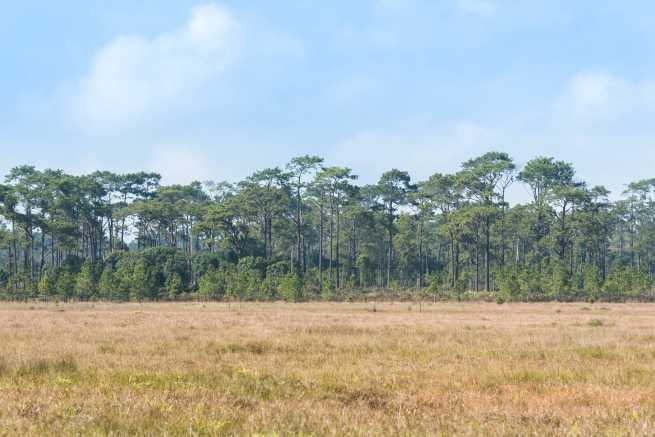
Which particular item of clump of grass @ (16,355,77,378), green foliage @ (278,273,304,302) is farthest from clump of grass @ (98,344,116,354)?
green foliage @ (278,273,304,302)

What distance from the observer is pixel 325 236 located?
357 feet

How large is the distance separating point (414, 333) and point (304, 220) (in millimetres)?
79774

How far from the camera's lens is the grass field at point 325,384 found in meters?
7.61

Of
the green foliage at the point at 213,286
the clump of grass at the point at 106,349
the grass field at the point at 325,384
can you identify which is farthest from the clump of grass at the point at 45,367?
the green foliage at the point at 213,286

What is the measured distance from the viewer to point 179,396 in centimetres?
940

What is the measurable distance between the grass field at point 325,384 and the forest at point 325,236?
41.0 metres

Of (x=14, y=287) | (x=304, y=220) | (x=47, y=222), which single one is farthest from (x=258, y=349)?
(x=304, y=220)

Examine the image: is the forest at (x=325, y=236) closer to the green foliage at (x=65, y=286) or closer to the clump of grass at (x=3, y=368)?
the green foliage at (x=65, y=286)

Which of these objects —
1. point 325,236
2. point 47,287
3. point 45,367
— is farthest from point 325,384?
point 325,236

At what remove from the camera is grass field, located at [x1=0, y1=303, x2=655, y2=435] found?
25.0 ft

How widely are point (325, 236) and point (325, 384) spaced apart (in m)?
97.6

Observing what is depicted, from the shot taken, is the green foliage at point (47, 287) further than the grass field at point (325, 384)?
Yes

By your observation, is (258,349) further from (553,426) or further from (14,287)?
(14,287)

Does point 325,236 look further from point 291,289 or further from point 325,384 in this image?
point 325,384
